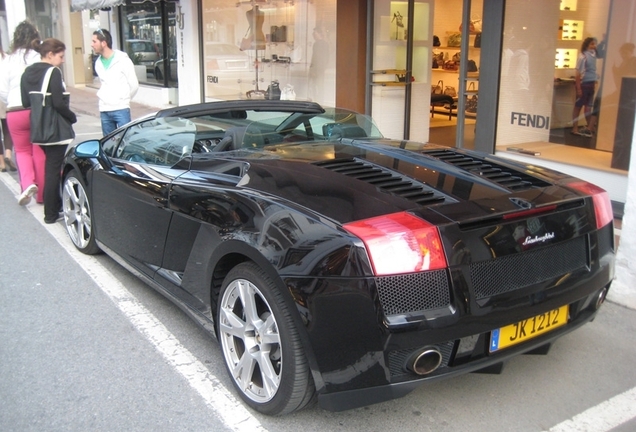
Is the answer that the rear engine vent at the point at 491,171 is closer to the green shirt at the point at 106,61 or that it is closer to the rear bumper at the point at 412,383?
the rear bumper at the point at 412,383

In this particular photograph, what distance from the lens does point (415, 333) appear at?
8.22 feet

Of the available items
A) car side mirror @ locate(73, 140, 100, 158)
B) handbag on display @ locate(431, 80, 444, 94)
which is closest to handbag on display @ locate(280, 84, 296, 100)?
handbag on display @ locate(431, 80, 444, 94)

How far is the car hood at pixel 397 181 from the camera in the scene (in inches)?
109

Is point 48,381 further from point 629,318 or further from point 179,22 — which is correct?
point 179,22

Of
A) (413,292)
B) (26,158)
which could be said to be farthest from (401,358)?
(26,158)

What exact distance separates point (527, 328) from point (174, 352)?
199 cm

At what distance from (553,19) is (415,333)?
20.7 ft

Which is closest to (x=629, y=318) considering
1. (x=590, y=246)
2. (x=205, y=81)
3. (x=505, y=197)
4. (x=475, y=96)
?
(x=590, y=246)

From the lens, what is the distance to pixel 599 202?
321 cm

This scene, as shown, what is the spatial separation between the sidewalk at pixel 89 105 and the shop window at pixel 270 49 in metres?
2.19

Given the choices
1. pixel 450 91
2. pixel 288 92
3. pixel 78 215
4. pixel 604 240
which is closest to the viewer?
pixel 604 240

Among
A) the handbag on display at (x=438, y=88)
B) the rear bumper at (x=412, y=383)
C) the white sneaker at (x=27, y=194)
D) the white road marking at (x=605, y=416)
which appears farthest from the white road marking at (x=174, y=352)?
the handbag on display at (x=438, y=88)

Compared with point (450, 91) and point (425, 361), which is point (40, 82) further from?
point (450, 91)

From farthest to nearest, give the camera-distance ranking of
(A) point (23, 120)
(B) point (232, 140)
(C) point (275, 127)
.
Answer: (A) point (23, 120) → (C) point (275, 127) → (B) point (232, 140)
